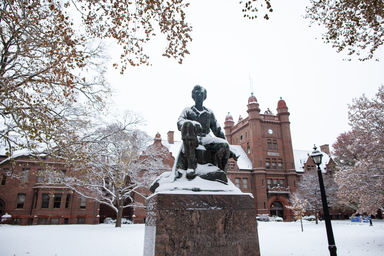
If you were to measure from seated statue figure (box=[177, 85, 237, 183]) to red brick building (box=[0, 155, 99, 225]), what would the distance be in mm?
28836

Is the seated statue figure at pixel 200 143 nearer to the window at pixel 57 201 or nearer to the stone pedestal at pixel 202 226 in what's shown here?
the stone pedestal at pixel 202 226

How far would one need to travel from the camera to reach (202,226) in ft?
13.6

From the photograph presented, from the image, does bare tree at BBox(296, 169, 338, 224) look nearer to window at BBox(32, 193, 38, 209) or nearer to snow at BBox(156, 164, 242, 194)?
snow at BBox(156, 164, 242, 194)

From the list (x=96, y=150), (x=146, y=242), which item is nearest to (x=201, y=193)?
(x=146, y=242)

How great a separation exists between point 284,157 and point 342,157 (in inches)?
348

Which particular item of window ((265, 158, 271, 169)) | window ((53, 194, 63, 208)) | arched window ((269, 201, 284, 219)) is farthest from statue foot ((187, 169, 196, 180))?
window ((265, 158, 271, 169))

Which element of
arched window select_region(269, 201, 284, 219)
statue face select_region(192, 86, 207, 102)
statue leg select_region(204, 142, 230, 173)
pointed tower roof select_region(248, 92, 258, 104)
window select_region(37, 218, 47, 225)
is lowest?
window select_region(37, 218, 47, 225)

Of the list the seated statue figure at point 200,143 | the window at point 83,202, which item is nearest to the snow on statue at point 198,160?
the seated statue figure at point 200,143

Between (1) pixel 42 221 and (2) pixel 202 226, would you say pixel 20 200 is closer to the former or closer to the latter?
(1) pixel 42 221

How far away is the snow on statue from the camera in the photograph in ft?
15.5

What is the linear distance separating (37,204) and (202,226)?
33.5 metres

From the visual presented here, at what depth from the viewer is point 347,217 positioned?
4522cm

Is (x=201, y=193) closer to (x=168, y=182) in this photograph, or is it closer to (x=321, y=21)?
(x=168, y=182)

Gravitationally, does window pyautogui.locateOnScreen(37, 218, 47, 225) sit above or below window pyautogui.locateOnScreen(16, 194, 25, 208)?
below
